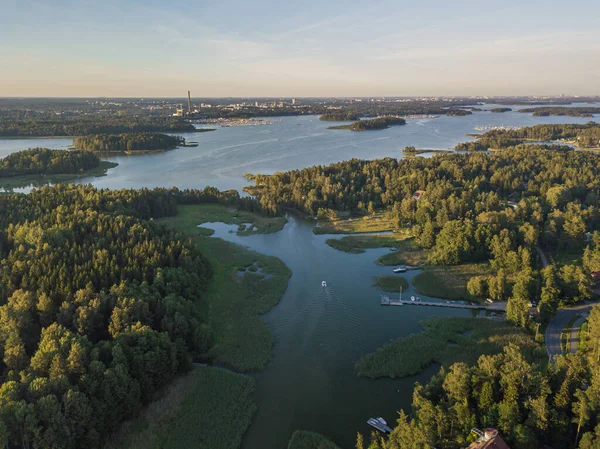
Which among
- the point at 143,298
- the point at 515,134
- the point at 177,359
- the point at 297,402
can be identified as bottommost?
the point at 297,402

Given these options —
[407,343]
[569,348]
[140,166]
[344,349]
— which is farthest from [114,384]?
[140,166]

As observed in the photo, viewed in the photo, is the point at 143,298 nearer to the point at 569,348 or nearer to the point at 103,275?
the point at 103,275

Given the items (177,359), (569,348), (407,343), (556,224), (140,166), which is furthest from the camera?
(140,166)

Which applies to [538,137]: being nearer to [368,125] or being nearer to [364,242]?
[368,125]

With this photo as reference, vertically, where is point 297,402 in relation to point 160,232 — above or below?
below

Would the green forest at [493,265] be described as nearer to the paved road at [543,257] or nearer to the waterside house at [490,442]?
the paved road at [543,257]

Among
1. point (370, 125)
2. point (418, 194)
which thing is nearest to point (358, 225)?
point (418, 194)

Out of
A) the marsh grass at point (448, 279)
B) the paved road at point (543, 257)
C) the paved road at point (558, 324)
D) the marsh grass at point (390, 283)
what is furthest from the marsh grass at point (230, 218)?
the paved road at point (558, 324)

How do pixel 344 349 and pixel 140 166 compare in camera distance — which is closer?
pixel 344 349

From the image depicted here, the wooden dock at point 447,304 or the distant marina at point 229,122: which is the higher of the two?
the distant marina at point 229,122
